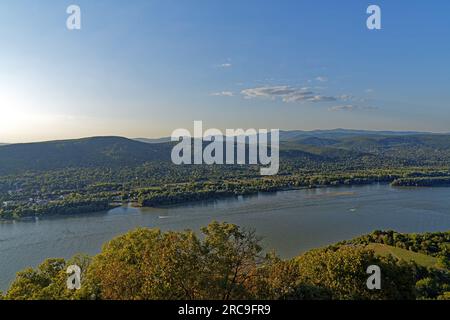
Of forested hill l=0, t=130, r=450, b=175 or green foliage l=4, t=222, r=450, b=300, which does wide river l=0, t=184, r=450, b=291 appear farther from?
forested hill l=0, t=130, r=450, b=175

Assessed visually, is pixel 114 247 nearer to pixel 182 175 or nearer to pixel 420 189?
pixel 420 189

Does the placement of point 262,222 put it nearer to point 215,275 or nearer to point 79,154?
point 215,275

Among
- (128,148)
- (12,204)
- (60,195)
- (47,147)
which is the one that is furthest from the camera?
(128,148)

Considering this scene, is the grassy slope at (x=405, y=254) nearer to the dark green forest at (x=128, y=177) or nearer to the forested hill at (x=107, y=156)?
the dark green forest at (x=128, y=177)
